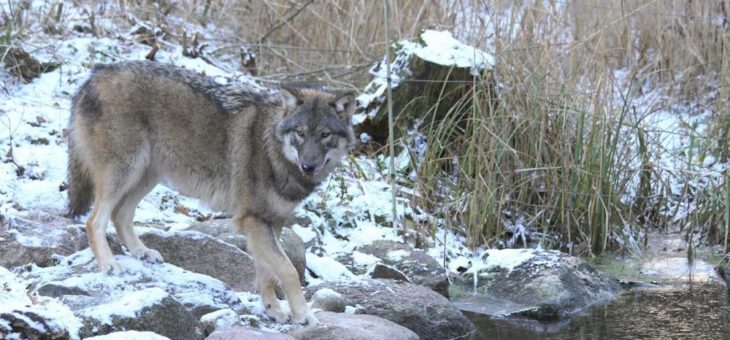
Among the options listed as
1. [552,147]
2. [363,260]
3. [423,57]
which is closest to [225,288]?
[363,260]

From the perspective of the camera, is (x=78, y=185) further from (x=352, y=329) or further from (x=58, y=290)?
(x=352, y=329)

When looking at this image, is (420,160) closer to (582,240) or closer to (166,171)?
(582,240)

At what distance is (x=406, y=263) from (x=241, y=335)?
2756 millimetres

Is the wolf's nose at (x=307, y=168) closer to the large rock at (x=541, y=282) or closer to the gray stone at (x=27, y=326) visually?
the gray stone at (x=27, y=326)

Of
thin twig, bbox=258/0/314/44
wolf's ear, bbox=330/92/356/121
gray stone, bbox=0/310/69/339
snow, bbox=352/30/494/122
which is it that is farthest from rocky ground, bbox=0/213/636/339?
thin twig, bbox=258/0/314/44

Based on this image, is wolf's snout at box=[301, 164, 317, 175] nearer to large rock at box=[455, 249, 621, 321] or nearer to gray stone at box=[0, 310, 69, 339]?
gray stone at box=[0, 310, 69, 339]

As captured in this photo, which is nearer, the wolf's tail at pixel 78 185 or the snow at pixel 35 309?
the snow at pixel 35 309

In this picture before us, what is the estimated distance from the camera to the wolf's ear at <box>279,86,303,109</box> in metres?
5.83

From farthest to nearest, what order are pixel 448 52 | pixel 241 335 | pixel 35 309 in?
pixel 448 52, pixel 241 335, pixel 35 309

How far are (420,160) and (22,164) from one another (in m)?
3.53

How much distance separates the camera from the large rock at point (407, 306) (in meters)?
6.12

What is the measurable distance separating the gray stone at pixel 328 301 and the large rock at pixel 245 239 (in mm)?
804

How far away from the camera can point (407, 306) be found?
6.20 meters

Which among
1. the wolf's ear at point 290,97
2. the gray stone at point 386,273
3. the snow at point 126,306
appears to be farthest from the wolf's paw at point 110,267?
the gray stone at point 386,273
